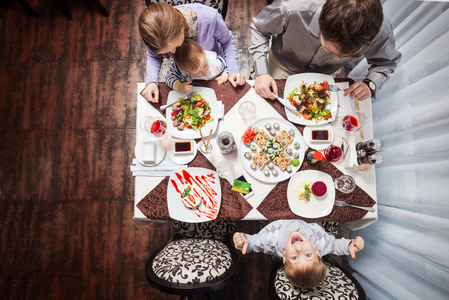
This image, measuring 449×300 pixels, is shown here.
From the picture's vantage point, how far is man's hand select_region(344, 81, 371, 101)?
5.12 ft

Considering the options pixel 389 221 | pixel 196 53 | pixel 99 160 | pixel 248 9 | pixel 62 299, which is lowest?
pixel 62 299

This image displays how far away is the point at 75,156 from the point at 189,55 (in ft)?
6.09

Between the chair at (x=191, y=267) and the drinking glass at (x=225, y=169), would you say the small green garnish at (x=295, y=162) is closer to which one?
the drinking glass at (x=225, y=169)

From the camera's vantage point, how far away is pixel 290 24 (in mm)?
1527

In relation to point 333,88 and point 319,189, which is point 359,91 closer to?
point 333,88

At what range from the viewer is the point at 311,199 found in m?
1.54

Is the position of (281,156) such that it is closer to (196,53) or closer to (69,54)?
(196,53)

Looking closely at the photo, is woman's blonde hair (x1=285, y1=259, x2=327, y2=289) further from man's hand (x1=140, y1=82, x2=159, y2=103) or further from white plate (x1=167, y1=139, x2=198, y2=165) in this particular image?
man's hand (x1=140, y1=82, x2=159, y2=103)

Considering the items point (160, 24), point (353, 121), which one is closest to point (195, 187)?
point (160, 24)

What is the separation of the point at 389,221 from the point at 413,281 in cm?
38

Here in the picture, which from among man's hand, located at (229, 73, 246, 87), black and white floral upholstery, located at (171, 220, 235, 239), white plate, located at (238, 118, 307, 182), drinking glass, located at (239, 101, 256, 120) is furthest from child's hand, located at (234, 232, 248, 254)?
man's hand, located at (229, 73, 246, 87)

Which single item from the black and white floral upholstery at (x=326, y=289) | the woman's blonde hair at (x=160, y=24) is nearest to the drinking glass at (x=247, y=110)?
the woman's blonde hair at (x=160, y=24)

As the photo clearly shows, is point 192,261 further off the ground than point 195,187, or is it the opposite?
point 195,187

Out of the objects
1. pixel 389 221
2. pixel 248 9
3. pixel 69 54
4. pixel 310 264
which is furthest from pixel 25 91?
pixel 389 221
